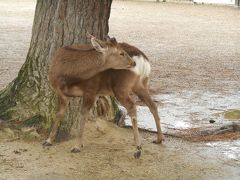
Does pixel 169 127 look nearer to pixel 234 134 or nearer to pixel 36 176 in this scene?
pixel 234 134

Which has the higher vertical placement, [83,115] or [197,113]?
[83,115]

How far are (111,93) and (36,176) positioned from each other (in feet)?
3.65

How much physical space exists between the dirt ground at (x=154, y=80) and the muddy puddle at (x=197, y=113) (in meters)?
0.22

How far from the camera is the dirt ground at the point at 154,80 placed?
5.08 m

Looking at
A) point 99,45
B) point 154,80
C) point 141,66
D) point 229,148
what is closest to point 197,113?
point 229,148

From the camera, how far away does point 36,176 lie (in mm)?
4867

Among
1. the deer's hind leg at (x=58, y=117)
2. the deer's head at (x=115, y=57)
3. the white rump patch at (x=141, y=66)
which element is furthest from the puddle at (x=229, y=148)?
the deer's hind leg at (x=58, y=117)

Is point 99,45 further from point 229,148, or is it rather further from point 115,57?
point 229,148

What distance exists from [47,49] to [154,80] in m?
4.14

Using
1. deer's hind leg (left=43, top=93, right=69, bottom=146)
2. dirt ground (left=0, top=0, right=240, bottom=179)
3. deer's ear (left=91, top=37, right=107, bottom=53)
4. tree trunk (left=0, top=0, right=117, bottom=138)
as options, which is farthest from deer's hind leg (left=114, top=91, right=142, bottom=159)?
tree trunk (left=0, top=0, right=117, bottom=138)

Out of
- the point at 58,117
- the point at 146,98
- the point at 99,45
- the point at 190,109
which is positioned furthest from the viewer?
the point at 190,109

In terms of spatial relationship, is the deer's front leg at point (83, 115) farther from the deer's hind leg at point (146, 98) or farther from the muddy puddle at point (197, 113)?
the muddy puddle at point (197, 113)

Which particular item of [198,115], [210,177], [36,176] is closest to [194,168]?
[210,177]

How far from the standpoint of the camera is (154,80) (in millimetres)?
9797
